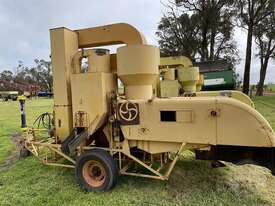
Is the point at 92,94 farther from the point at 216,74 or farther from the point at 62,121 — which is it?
the point at 216,74

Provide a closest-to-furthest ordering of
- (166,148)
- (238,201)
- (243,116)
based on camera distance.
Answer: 1. (243,116)
2. (238,201)
3. (166,148)

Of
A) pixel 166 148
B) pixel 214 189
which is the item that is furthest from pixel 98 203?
pixel 214 189

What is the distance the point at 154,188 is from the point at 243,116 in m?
1.69

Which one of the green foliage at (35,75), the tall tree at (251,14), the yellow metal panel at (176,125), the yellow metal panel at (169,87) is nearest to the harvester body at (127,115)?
the yellow metal panel at (176,125)

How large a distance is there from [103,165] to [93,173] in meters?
0.32

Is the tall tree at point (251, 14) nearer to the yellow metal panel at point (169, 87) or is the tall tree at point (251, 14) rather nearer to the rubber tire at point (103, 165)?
the yellow metal panel at point (169, 87)

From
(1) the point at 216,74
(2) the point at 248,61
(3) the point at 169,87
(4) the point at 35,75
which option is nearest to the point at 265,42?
(2) the point at 248,61

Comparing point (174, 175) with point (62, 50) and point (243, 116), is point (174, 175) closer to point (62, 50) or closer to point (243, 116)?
point (243, 116)

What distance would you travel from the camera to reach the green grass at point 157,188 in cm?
377

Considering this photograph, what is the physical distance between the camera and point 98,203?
3.72m

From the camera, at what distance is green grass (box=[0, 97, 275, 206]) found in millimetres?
3768

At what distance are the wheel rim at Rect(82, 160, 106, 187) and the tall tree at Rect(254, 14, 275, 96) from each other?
2357 centimetres

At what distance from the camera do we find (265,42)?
93.8 ft

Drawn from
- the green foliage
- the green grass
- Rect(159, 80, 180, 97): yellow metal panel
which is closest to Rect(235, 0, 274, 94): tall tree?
Rect(159, 80, 180, 97): yellow metal panel
